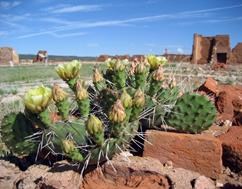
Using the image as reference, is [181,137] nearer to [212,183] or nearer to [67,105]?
[212,183]

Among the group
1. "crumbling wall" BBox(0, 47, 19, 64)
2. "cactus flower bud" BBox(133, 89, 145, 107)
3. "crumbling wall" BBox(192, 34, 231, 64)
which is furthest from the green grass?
"crumbling wall" BBox(0, 47, 19, 64)

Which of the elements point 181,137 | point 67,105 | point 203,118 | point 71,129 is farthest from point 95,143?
point 203,118

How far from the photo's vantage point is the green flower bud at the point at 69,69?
3.94m

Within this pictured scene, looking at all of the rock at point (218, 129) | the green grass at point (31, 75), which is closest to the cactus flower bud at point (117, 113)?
the rock at point (218, 129)

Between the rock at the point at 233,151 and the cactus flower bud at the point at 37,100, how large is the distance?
1.63m

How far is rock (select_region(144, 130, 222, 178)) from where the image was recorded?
12.1 ft

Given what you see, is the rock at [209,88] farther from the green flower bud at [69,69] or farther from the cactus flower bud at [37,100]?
the cactus flower bud at [37,100]

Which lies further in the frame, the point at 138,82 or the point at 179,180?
the point at 138,82

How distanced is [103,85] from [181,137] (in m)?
0.93

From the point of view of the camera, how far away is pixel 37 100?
3.54m

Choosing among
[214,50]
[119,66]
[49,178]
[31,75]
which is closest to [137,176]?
[49,178]

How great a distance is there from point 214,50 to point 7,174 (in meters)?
35.4

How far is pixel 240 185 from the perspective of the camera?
339cm

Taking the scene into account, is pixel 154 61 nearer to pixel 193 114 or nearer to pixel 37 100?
pixel 193 114
